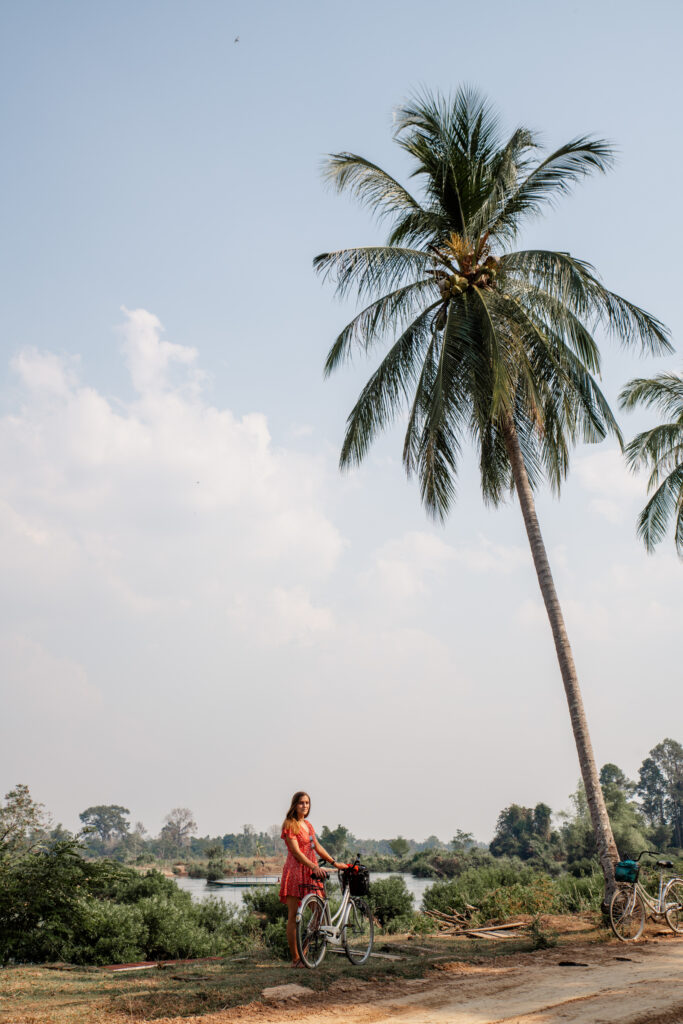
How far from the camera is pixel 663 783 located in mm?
69062

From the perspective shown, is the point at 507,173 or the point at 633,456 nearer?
the point at 507,173

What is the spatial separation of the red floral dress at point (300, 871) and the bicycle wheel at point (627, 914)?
17.0 feet

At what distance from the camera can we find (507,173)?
13.1 metres

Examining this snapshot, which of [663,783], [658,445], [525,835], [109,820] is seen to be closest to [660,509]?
[658,445]

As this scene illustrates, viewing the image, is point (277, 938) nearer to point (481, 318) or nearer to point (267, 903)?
point (267, 903)

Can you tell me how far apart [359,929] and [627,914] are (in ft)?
14.9

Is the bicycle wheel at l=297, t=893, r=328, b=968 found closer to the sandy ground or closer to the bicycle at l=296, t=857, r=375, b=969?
the bicycle at l=296, t=857, r=375, b=969

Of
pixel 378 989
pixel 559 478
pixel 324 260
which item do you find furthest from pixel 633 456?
pixel 378 989

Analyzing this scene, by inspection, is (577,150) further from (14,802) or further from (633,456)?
(14,802)

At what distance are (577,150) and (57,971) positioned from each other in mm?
15027

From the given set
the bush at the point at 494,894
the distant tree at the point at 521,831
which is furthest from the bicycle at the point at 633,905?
the distant tree at the point at 521,831

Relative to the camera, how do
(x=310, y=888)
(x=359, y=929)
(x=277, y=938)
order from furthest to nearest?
1. (x=277, y=938)
2. (x=359, y=929)
3. (x=310, y=888)


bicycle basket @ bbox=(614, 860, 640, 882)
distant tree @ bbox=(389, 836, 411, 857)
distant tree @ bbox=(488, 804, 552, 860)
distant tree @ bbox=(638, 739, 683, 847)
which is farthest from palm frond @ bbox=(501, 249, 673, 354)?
distant tree @ bbox=(638, 739, 683, 847)

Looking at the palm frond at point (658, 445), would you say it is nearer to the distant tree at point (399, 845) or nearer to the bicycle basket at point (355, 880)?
the bicycle basket at point (355, 880)
